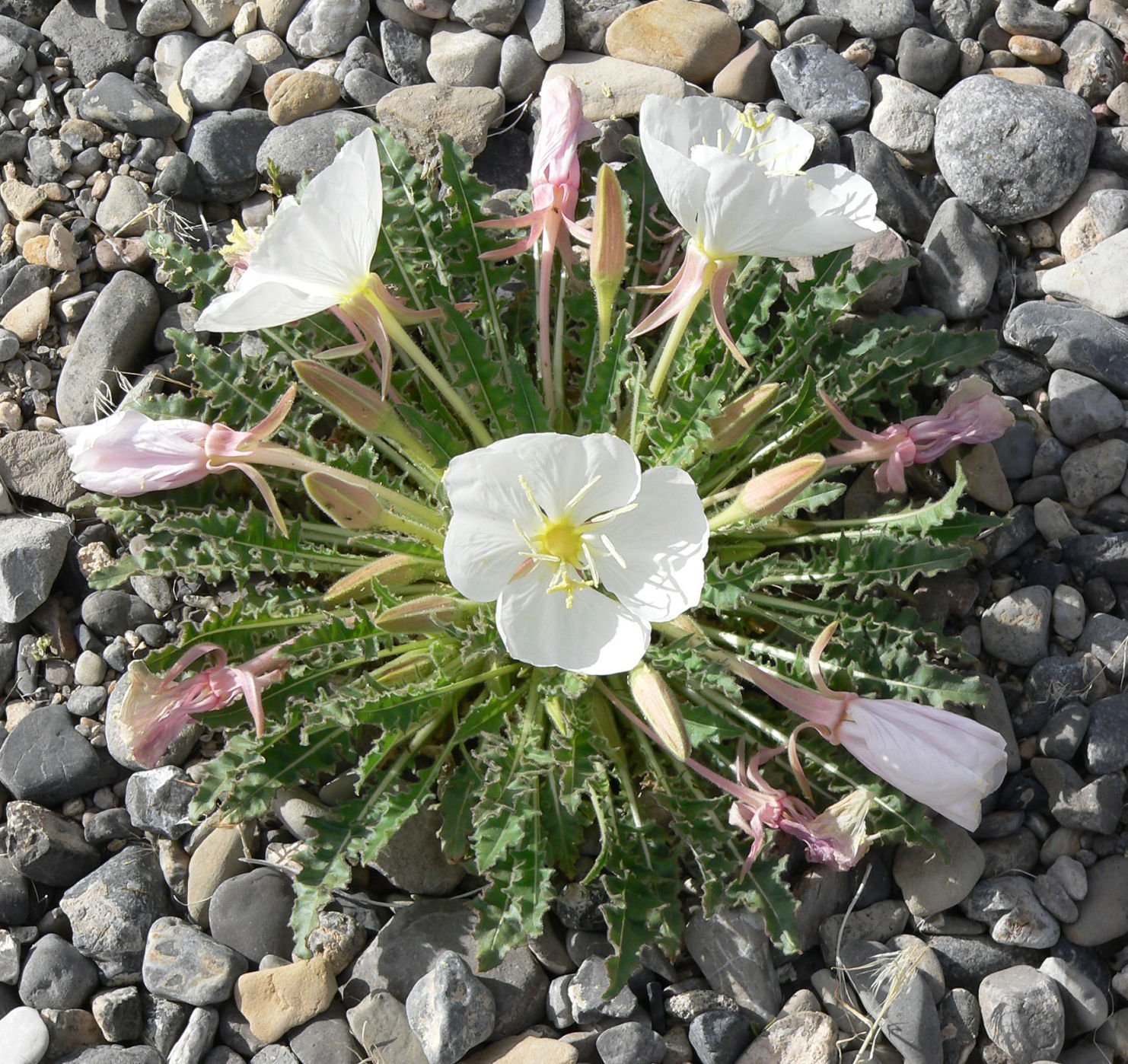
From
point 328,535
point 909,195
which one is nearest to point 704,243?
point 328,535

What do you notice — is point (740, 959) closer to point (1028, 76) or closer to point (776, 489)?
point (776, 489)

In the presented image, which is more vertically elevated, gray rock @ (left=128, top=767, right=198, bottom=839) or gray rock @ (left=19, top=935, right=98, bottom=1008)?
gray rock @ (left=128, top=767, right=198, bottom=839)

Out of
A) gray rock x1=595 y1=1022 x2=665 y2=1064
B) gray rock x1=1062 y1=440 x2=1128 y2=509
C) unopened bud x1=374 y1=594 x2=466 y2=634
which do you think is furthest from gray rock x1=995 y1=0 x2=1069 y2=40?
gray rock x1=595 y1=1022 x2=665 y2=1064

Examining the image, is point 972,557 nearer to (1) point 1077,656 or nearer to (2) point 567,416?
(1) point 1077,656

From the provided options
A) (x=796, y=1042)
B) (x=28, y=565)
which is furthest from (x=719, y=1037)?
(x=28, y=565)

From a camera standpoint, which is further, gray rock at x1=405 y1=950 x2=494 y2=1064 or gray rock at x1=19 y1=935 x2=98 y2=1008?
gray rock at x1=19 y1=935 x2=98 y2=1008

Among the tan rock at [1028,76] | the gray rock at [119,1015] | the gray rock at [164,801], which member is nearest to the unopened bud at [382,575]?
the gray rock at [164,801]

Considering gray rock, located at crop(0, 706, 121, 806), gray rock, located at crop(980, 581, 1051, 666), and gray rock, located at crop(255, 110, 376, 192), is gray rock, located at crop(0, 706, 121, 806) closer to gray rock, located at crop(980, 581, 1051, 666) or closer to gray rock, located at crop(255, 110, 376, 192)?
gray rock, located at crop(255, 110, 376, 192)
